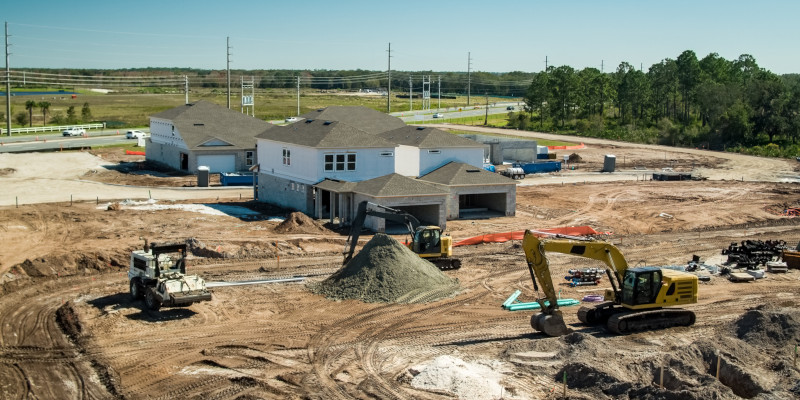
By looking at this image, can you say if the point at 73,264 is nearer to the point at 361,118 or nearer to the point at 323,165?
the point at 323,165

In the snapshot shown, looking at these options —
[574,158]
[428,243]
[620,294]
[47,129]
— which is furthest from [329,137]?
[47,129]

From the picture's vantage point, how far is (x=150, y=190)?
188ft

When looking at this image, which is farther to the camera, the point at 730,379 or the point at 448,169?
the point at 448,169

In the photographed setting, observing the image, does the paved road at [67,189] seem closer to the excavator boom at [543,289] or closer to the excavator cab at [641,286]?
the excavator boom at [543,289]

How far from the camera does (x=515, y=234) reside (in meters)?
44.4

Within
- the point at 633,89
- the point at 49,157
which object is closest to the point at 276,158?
the point at 49,157

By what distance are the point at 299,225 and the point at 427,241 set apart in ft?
36.7

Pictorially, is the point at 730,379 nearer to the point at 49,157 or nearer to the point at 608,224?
the point at 608,224

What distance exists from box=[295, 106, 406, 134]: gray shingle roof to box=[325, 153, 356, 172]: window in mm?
16645

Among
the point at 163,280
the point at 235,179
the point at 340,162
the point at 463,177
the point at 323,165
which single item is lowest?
the point at 163,280

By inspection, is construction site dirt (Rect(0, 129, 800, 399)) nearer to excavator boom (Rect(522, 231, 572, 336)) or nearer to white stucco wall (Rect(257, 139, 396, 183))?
excavator boom (Rect(522, 231, 572, 336))

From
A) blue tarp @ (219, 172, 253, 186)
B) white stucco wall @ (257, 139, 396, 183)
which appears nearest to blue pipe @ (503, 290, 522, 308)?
white stucco wall @ (257, 139, 396, 183)

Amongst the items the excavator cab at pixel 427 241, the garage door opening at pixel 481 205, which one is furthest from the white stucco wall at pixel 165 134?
the excavator cab at pixel 427 241

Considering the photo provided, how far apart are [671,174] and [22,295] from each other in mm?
54312
